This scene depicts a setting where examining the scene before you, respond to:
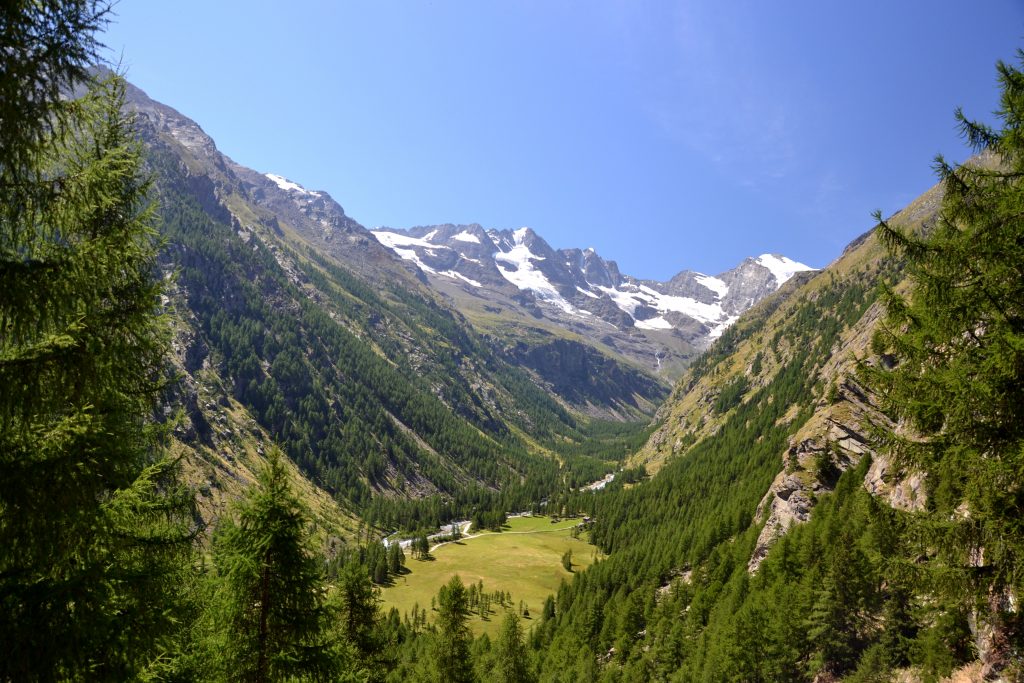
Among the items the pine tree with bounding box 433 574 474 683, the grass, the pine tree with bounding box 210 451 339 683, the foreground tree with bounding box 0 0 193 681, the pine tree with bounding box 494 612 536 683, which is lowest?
the grass

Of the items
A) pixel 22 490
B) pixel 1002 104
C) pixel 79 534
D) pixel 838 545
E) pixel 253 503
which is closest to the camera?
pixel 22 490

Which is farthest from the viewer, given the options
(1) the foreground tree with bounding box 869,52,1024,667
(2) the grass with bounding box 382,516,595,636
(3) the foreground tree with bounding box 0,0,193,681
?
(2) the grass with bounding box 382,516,595,636

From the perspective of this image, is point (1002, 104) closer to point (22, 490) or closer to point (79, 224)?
point (22, 490)

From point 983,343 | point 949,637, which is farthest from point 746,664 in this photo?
point 983,343

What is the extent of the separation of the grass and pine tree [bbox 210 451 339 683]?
8754 cm

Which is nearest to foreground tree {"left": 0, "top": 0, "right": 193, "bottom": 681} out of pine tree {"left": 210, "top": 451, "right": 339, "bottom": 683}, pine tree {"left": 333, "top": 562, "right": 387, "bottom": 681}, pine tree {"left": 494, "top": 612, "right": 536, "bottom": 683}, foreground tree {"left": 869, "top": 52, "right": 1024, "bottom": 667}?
pine tree {"left": 210, "top": 451, "right": 339, "bottom": 683}

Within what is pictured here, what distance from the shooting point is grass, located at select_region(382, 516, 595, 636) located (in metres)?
106

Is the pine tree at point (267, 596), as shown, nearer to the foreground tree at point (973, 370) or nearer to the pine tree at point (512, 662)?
the foreground tree at point (973, 370)

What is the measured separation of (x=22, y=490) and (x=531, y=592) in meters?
124

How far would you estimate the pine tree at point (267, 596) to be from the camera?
1302cm

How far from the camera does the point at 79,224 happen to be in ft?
36.4

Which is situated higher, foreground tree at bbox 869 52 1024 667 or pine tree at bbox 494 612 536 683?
foreground tree at bbox 869 52 1024 667

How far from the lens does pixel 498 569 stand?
12656 centimetres

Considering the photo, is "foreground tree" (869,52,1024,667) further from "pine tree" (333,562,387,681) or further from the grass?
the grass
